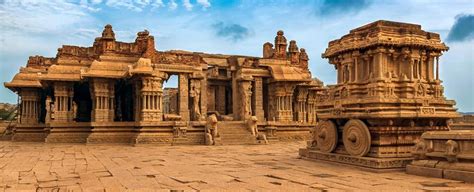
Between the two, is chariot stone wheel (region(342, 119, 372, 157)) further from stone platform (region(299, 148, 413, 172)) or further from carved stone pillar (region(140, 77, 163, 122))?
carved stone pillar (region(140, 77, 163, 122))

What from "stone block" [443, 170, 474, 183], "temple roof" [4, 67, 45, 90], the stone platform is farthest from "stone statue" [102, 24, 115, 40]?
"stone block" [443, 170, 474, 183]

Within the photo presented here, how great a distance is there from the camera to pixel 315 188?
26.2 ft

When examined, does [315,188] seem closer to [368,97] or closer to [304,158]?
[368,97]

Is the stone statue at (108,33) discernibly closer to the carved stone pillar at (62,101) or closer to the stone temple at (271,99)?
the stone temple at (271,99)

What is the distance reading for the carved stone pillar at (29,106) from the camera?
29312 mm

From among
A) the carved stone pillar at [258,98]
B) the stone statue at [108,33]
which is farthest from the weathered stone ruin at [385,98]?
the stone statue at [108,33]

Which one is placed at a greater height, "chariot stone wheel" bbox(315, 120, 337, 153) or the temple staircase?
"chariot stone wheel" bbox(315, 120, 337, 153)

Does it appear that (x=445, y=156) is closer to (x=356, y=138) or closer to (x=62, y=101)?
(x=356, y=138)

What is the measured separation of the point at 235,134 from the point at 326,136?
38.2 ft

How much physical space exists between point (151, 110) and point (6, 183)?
13.9 metres

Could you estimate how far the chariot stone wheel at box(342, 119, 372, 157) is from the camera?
36.7 ft

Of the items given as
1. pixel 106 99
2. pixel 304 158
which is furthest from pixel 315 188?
pixel 106 99

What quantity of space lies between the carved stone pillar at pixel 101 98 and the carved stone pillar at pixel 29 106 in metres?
7.38

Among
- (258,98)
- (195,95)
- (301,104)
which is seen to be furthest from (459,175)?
(301,104)
